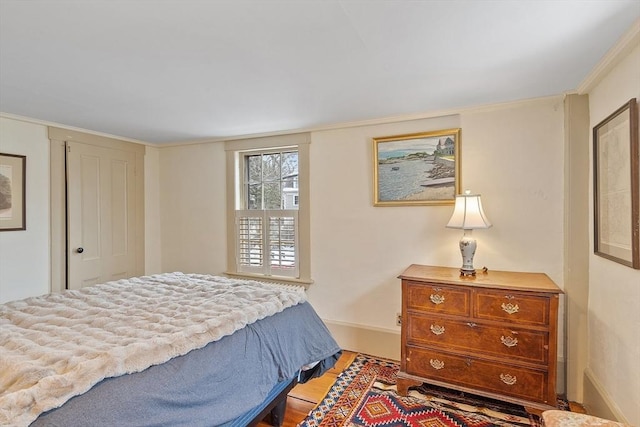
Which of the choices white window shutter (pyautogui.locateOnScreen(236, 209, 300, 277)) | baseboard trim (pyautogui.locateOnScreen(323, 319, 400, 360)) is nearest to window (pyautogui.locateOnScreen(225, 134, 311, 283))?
white window shutter (pyautogui.locateOnScreen(236, 209, 300, 277))

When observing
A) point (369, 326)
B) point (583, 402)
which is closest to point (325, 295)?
point (369, 326)

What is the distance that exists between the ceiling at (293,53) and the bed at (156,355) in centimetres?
140

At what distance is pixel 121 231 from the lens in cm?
383

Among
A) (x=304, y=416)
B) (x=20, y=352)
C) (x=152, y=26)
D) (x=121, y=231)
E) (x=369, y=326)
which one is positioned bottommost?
(x=304, y=416)

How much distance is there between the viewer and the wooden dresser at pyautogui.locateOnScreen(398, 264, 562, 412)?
2.06 metres

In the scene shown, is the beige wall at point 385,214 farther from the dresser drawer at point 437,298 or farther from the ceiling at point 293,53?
the dresser drawer at point 437,298

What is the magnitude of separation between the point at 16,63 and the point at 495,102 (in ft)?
10.4

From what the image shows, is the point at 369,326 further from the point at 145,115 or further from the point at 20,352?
the point at 145,115

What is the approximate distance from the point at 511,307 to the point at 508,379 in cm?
47

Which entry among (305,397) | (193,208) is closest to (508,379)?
(305,397)

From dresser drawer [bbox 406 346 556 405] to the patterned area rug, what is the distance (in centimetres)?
16

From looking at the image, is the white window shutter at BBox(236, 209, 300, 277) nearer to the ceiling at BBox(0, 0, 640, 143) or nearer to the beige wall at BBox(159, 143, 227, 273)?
the beige wall at BBox(159, 143, 227, 273)

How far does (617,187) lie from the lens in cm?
181

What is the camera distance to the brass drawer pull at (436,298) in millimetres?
2316
